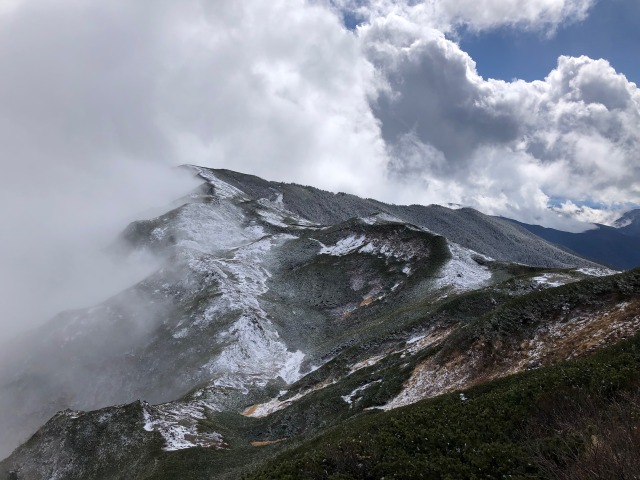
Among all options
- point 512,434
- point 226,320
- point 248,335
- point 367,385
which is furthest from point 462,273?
point 512,434

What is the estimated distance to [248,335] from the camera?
259ft

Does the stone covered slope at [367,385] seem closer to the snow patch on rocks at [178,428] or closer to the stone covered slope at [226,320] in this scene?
the snow patch on rocks at [178,428]

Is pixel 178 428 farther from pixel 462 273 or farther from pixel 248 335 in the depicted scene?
pixel 462 273

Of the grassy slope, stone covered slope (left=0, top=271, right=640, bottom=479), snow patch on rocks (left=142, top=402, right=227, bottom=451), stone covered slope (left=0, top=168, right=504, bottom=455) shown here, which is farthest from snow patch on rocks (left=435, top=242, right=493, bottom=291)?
the grassy slope

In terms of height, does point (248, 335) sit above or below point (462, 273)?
above


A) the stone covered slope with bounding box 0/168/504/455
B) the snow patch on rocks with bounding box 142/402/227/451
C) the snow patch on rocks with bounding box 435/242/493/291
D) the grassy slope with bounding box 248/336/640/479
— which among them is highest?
the stone covered slope with bounding box 0/168/504/455

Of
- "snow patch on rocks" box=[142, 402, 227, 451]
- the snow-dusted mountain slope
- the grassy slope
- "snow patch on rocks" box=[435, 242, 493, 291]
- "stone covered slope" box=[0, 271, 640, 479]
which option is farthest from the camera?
"snow patch on rocks" box=[435, 242, 493, 291]

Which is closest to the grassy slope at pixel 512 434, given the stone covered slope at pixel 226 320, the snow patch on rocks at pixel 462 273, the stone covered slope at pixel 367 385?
the stone covered slope at pixel 367 385

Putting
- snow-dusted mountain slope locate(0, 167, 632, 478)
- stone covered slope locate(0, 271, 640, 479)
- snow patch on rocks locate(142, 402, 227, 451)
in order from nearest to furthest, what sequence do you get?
stone covered slope locate(0, 271, 640, 479) < snow patch on rocks locate(142, 402, 227, 451) < snow-dusted mountain slope locate(0, 167, 632, 478)

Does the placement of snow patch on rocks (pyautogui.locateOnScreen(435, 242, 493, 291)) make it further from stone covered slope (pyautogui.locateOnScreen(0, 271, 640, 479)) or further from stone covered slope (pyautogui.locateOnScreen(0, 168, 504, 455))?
stone covered slope (pyautogui.locateOnScreen(0, 271, 640, 479))

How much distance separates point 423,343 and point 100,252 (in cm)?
14632

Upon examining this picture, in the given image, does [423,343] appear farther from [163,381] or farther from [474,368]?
[163,381]

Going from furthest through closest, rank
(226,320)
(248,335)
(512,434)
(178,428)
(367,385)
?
(226,320) → (248,335) → (178,428) → (367,385) → (512,434)

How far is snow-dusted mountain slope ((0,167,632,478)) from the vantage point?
147 feet
